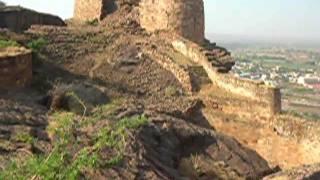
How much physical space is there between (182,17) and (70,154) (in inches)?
425

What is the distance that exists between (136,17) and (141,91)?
4.70 metres

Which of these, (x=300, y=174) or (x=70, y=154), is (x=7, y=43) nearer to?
(x=70, y=154)

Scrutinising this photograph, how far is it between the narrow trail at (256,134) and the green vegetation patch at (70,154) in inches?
169

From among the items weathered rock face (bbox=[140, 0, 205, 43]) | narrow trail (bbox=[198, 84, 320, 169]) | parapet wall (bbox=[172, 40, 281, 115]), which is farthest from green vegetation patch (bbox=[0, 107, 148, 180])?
weathered rock face (bbox=[140, 0, 205, 43])

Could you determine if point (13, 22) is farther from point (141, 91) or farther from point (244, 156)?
point (244, 156)

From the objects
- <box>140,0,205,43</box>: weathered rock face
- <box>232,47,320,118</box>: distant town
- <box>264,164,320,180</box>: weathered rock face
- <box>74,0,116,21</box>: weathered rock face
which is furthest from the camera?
<box>232,47,320,118</box>: distant town

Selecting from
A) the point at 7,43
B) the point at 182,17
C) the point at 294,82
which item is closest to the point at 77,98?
the point at 7,43

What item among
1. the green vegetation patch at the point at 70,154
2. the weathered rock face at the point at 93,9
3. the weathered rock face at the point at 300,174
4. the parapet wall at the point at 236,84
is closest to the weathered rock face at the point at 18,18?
the weathered rock face at the point at 93,9

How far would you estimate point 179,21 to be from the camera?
21531mm

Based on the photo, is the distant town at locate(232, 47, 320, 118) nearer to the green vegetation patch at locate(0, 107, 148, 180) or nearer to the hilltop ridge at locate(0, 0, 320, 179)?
the hilltop ridge at locate(0, 0, 320, 179)

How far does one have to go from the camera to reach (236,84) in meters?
19.0

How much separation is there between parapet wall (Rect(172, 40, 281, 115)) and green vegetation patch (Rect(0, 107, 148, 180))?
4469 millimetres

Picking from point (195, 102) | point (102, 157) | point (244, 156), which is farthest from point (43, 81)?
point (102, 157)

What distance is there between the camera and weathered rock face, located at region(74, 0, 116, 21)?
79.6 ft
